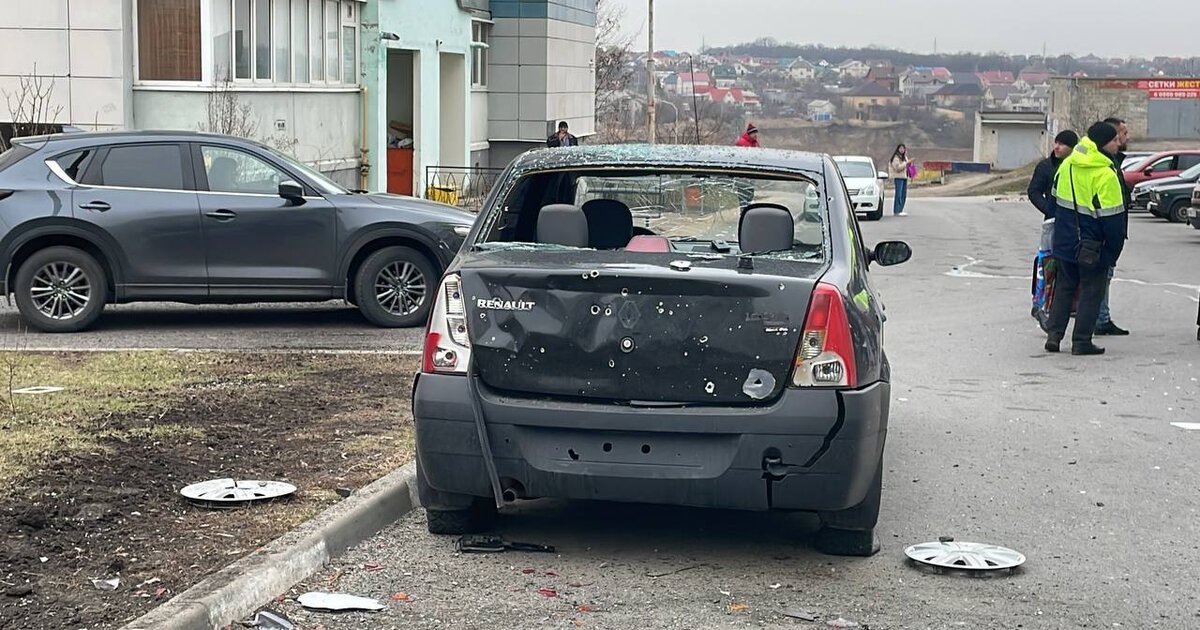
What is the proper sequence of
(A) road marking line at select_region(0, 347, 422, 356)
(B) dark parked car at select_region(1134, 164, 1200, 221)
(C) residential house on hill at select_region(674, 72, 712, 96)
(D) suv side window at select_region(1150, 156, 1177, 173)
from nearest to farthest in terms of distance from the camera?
(A) road marking line at select_region(0, 347, 422, 356)
(B) dark parked car at select_region(1134, 164, 1200, 221)
(D) suv side window at select_region(1150, 156, 1177, 173)
(C) residential house on hill at select_region(674, 72, 712, 96)

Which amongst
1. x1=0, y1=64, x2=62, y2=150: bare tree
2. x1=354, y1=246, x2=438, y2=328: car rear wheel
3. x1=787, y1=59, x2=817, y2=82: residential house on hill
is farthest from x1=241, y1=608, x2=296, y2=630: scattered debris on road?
x1=787, y1=59, x2=817, y2=82: residential house on hill

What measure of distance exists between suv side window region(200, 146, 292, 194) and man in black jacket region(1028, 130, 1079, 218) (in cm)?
672

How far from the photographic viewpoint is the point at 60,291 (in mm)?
12750

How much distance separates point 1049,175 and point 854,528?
9.33 metres

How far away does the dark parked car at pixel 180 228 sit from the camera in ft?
41.4

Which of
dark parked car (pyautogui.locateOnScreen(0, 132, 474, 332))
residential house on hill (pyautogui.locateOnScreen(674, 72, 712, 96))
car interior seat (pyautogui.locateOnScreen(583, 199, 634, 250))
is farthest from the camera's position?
residential house on hill (pyautogui.locateOnScreen(674, 72, 712, 96))

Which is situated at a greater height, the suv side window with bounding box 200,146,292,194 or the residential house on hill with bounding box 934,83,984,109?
the residential house on hill with bounding box 934,83,984,109

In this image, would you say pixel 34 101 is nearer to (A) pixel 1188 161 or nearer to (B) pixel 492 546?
(B) pixel 492 546

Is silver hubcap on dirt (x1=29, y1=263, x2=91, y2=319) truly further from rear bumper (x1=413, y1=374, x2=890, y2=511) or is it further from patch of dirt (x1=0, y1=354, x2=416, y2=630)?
rear bumper (x1=413, y1=374, x2=890, y2=511)

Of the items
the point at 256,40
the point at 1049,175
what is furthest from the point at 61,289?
the point at 256,40

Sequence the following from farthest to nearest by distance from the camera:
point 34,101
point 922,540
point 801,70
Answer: point 801,70
point 34,101
point 922,540

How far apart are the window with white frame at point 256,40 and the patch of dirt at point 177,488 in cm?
1401

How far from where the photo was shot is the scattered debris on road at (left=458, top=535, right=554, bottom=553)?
6.36 m

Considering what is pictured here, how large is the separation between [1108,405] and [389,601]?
248 inches
